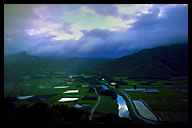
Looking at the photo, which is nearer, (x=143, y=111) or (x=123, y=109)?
(x=143, y=111)

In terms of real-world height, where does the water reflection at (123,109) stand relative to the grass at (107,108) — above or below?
below

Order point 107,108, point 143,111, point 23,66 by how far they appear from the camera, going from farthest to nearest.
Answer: point 23,66, point 107,108, point 143,111

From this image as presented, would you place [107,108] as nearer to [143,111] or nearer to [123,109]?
[123,109]

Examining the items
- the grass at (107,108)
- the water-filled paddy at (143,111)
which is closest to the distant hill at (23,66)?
the grass at (107,108)

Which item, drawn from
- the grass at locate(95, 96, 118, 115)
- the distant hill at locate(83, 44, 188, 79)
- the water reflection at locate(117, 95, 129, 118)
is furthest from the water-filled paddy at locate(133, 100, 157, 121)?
the distant hill at locate(83, 44, 188, 79)

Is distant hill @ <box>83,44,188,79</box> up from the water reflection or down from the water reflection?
up

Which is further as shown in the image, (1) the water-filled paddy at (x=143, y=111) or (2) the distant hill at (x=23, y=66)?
(2) the distant hill at (x=23, y=66)

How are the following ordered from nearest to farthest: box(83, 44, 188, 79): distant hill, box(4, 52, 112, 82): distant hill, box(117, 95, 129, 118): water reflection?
box(117, 95, 129, 118): water reflection < box(4, 52, 112, 82): distant hill < box(83, 44, 188, 79): distant hill

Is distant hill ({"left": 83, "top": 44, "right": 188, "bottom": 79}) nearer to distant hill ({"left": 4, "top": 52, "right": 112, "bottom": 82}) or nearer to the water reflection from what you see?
the water reflection

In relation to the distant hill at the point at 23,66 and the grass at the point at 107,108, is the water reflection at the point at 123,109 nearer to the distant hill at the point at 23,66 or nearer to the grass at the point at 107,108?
the grass at the point at 107,108

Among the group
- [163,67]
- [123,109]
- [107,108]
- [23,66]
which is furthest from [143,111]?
[163,67]
